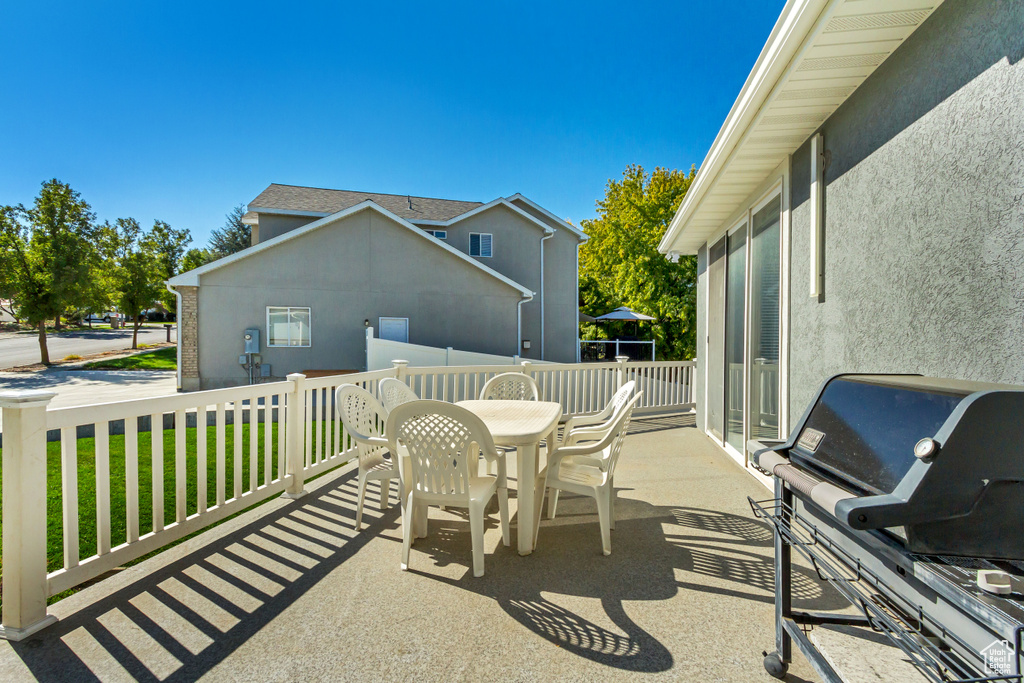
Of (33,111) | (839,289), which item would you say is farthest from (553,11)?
(33,111)

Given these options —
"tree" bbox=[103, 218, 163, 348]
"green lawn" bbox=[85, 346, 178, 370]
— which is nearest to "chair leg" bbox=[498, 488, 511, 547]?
"green lawn" bbox=[85, 346, 178, 370]

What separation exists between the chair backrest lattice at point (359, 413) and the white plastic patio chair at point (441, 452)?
550 millimetres

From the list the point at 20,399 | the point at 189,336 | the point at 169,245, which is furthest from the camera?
the point at 169,245

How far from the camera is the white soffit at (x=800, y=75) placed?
7.04 feet

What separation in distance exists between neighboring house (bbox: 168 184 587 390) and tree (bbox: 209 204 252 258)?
1592 centimetres

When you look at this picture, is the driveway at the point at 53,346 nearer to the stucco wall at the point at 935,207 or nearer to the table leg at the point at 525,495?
the table leg at the point at 525,495

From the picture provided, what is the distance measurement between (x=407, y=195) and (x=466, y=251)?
11.8ft

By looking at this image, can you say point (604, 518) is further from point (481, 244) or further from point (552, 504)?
point (481, 244)

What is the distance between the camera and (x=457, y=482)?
2.67m

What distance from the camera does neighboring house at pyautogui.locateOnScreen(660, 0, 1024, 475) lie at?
67.8 inches

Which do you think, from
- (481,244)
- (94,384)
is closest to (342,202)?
(481,244)

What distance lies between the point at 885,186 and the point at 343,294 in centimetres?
1189

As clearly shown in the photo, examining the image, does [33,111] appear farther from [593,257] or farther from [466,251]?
[593,257]

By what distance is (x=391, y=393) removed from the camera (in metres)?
4.07
